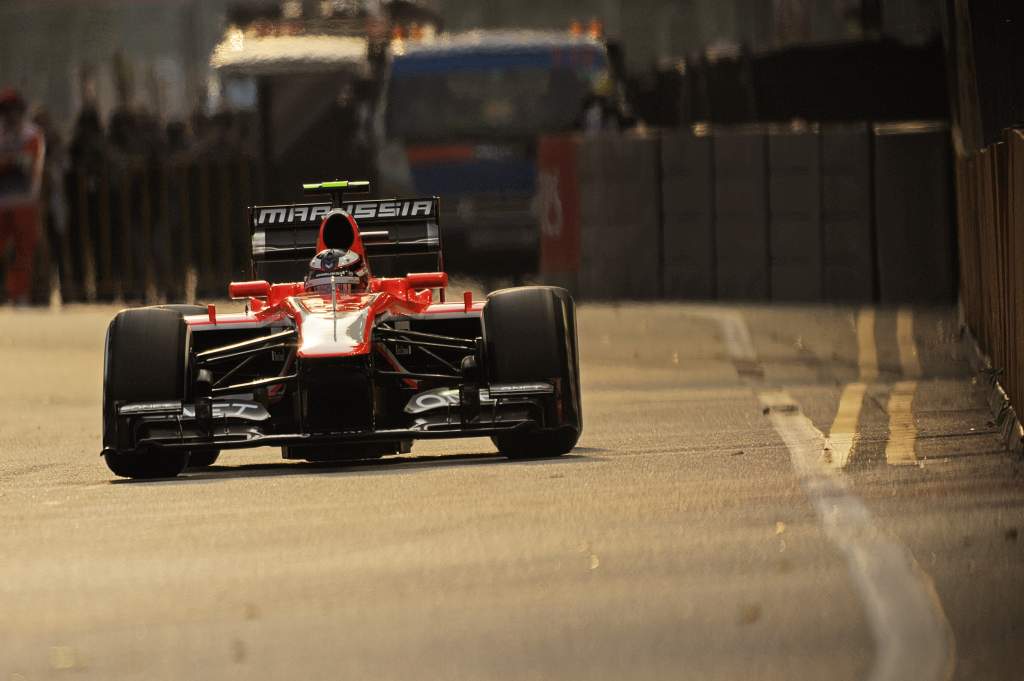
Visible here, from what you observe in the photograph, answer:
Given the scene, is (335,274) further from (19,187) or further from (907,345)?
Result: (19,187)

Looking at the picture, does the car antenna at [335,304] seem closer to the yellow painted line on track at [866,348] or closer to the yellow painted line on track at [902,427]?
the yellow painted line on track at [902,427]

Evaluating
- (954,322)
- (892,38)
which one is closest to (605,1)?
(892,38)

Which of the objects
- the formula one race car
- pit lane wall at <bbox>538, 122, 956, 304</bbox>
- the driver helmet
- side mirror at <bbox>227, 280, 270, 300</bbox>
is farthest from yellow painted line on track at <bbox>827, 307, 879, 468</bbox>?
side mirror at <bbox>227, 280, 270, 300</bbox>

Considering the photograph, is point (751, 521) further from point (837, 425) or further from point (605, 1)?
point (605, 1)

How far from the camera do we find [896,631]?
23.3ft

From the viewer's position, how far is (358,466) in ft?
40.8

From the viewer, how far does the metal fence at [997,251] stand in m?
11.9

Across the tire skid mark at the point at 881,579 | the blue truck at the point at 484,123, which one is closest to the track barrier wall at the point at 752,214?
the blue truck at the point at 484,123

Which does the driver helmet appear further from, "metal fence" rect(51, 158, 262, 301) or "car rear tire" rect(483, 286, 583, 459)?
"metal fence" rect(51, 158, 262, 301)

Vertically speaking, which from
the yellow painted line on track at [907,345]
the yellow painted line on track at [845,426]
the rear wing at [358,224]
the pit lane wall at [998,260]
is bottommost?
the yellow painted line on track at [907,345]

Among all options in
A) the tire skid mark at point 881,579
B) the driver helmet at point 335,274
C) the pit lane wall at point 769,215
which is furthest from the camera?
the pit lane wall at point 769,215

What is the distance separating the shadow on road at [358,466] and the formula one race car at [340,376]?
0.27 feet

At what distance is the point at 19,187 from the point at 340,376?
16.6 meters

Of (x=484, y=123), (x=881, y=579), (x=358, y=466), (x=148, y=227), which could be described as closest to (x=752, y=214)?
(x=484, y=123)
